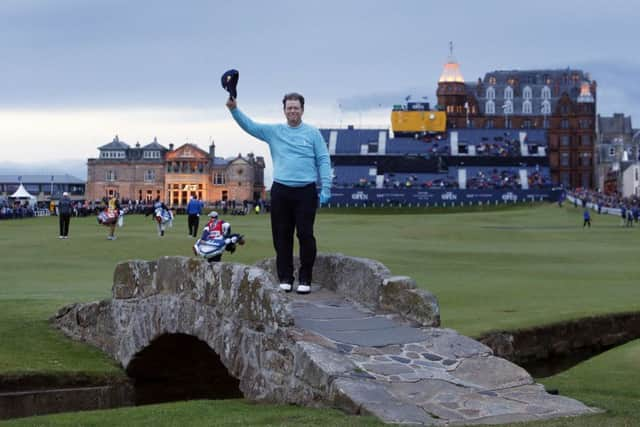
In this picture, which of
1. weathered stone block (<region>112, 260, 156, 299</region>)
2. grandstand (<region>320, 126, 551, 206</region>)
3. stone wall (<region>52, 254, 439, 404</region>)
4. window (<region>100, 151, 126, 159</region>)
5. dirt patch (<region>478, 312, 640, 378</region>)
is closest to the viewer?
stone wall (<region>52, 254, 439, 404</region>)

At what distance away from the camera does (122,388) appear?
17.0m

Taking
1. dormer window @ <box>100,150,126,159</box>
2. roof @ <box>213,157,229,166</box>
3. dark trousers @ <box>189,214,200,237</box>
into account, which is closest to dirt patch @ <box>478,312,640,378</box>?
dark trousers @ <box>189,214,200,237</box>

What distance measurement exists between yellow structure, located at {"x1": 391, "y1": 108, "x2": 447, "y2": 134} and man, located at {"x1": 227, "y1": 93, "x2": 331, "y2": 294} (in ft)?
466

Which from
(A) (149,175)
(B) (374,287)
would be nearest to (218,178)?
(A) (149,175)

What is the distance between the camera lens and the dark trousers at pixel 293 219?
13.8 metres

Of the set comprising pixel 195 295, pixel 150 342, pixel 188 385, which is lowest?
pixel 188 385

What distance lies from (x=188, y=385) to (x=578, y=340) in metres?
8.94

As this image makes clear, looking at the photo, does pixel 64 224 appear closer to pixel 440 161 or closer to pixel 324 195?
pixel 324 195

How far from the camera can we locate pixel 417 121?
156m

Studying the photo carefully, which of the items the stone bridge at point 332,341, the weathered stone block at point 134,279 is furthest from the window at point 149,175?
the stone bridge at point 332,341

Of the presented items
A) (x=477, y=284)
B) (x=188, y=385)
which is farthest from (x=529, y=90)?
(x=188, y=385)

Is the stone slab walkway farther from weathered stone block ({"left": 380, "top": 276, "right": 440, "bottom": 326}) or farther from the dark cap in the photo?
the dark cap

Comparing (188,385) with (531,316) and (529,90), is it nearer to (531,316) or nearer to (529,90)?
(531,316)

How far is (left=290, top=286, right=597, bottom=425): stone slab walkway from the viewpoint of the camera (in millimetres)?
10164
